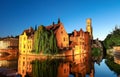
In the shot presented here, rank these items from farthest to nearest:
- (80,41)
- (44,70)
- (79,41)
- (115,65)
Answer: (80,41)
(79,41)
(115,65)
(44,70)

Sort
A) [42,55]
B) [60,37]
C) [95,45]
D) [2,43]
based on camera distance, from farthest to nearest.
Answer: [95,45] < [2,43] < [60,37] < [42,55]

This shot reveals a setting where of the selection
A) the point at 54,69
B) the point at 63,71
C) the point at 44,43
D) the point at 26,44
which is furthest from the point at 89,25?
the point at 63,71

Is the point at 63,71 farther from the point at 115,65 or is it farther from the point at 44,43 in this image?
the point at 44,43

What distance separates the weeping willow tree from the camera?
55.5 m

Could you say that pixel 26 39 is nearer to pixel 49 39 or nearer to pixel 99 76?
pixel 49 39

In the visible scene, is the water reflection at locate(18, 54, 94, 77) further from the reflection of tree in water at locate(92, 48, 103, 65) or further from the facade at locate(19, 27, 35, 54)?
the facade at locate(19, 27, 35, 54)

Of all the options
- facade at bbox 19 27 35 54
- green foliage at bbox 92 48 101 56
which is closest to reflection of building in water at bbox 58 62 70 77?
facade at bbox 19 27 35 54

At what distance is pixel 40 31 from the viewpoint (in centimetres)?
5822

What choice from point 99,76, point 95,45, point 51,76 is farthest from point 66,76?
point 95,45

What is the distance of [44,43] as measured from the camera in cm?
5603

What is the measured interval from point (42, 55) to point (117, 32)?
32.6m

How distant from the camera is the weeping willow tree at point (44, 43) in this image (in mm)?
55500

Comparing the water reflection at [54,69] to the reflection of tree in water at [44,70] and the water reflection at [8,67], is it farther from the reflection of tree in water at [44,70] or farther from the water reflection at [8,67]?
the water reflection at [8,67]

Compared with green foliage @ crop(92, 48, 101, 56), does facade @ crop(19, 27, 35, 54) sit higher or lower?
higher
